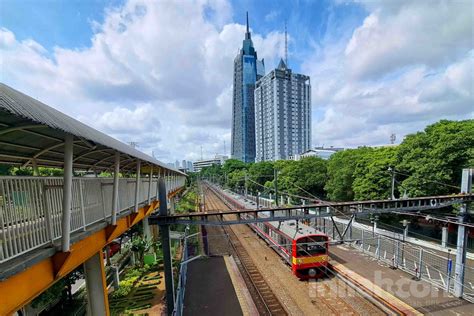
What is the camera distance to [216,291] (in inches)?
473

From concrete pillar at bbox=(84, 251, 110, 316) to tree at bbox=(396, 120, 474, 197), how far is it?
18.7 metres

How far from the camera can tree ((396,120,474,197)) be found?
16172 millimetres

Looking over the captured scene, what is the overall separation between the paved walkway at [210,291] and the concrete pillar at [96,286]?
4.09 metres

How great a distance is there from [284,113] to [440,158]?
81.3 metres

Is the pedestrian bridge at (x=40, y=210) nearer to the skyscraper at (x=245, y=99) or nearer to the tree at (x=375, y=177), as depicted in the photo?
the tree at (x=375, y=177)

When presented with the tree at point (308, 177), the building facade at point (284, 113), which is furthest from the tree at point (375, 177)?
the building facade at point (284, 113)

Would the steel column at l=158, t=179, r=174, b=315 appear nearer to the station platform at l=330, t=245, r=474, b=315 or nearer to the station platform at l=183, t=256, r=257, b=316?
the station platform at l=183, t=256, r=257, b=316

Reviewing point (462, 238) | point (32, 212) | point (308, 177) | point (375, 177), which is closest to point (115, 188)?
point (32, 212)

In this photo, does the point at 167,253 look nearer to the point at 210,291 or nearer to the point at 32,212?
the point at 32,212

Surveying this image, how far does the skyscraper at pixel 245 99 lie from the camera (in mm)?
123312

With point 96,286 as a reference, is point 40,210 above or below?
above

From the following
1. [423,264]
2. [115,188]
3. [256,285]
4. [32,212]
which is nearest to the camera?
[32,212]

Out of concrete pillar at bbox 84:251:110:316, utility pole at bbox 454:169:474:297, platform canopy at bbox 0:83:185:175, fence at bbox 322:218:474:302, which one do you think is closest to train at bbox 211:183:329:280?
fence at bbox 322:218:474:302

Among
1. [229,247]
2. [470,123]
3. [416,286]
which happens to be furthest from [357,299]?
[470,123]
